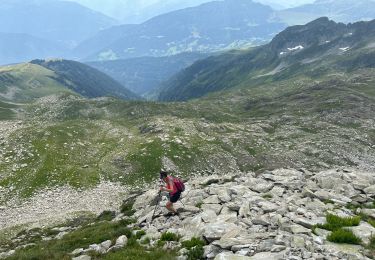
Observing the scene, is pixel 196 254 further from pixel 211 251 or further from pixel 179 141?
pixel 179 141

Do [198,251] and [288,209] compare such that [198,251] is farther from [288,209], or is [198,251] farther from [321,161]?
[321,161]

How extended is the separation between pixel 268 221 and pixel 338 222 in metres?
3.62

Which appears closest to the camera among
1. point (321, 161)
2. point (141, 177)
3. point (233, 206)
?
point (233, 206)

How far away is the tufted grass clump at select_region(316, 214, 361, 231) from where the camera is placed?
20.4 m

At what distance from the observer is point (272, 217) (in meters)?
22.2

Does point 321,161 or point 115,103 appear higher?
point 115,103

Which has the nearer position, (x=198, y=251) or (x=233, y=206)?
(x=198, y=251)

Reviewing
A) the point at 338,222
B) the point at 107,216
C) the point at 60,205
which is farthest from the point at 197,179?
the point at 338,222

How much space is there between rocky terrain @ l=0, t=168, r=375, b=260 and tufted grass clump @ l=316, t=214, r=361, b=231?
68mm

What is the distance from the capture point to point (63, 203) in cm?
5550

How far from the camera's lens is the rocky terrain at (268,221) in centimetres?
1812

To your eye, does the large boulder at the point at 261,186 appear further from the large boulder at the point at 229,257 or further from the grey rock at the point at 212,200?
the large boulder at the point at 229,257

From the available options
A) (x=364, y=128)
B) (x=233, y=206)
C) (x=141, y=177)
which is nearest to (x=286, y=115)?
(x=364, y=128)

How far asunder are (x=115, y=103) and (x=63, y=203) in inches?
3312
